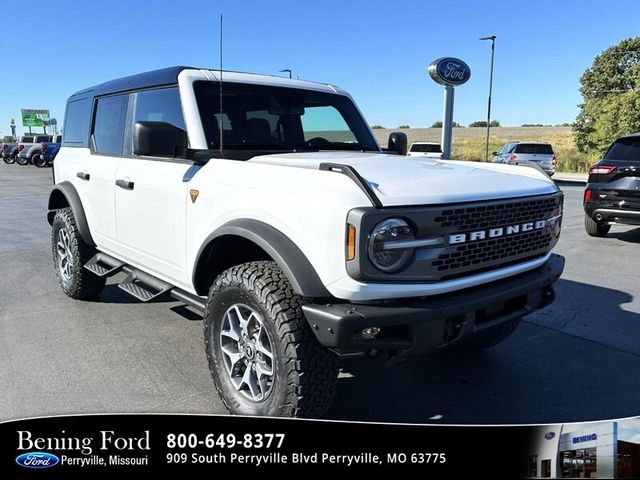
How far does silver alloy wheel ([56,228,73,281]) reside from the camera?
511cm

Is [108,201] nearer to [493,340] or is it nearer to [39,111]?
[493,340]

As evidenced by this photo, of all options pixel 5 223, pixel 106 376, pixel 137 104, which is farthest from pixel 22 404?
pixel 5 223

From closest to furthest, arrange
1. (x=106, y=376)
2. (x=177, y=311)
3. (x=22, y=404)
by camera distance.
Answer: (x=22, y=404) < (x=106, y=376) < (x=177, y=311)

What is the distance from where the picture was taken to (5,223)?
33.6 feet

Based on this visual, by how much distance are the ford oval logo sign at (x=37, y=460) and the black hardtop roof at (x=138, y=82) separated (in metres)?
2.47

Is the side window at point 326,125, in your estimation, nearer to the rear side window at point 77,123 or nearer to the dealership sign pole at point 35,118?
the rear side window at point 77,123

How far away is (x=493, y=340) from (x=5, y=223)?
9744mm

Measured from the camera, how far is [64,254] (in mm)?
5297

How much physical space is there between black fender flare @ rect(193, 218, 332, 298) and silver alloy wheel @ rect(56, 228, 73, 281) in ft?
9.76

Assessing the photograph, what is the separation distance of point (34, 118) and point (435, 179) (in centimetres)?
8068

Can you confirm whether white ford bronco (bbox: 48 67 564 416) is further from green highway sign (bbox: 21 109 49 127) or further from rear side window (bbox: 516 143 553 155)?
green highway sign (bbox: 21 109 49 127)

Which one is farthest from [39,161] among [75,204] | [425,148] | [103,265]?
[103,265]

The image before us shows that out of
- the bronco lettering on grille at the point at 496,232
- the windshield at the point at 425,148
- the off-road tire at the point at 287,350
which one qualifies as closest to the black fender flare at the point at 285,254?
the off-road tire at the point at 287,350

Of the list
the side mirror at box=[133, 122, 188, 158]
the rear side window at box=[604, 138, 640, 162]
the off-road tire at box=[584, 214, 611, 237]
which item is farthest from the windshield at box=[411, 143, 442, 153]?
the side mirror at box=[133, 122, 188, 158]
